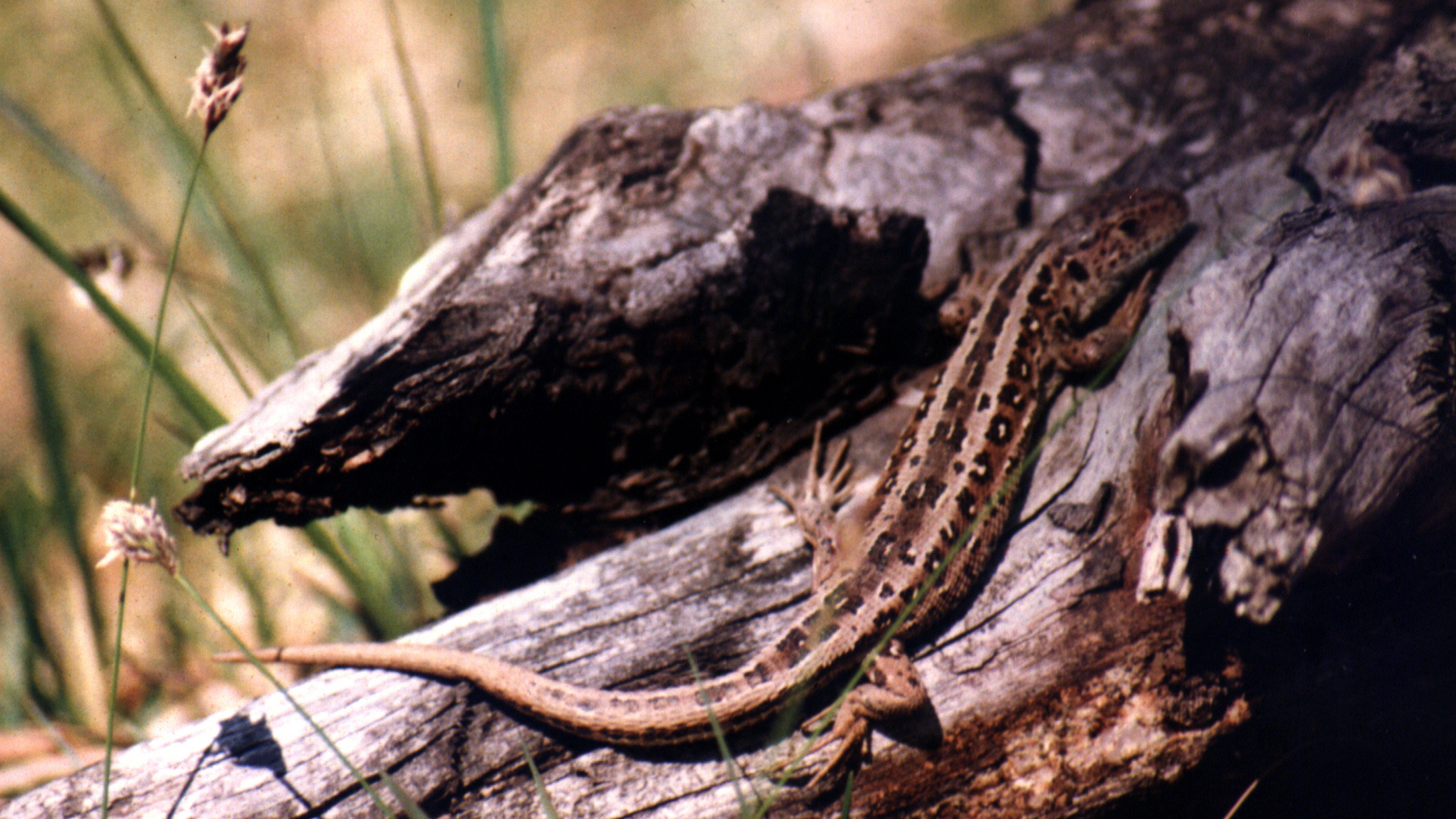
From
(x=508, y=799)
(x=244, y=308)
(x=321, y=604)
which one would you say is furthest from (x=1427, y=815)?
(x=244, y=308)

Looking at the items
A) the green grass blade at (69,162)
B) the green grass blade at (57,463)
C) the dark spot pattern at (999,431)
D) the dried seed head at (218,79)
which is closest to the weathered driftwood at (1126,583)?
the dark spot pattern at (999,431)

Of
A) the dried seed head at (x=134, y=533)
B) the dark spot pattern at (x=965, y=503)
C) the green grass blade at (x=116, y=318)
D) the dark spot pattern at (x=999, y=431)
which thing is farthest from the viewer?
the dark spot pattern at (x=999, y=431)

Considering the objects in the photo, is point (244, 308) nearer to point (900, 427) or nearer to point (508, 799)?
point (508, 799)

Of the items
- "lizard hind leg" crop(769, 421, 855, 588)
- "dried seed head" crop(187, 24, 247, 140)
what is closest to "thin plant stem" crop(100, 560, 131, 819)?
"dried seed head" crop(187, 24, 247, 140)

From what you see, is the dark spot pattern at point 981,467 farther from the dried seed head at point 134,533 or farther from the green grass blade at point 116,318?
the green grass blade at point 116,318

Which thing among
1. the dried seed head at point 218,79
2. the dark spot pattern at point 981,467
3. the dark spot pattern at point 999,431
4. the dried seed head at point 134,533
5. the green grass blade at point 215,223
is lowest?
the dark spot pattern at point 981,467

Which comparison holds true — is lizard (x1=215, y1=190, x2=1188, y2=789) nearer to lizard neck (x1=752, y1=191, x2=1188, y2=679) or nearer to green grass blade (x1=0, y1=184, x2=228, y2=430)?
lizard neck (x1=752, y1=191, x2=1188, y2=679)
